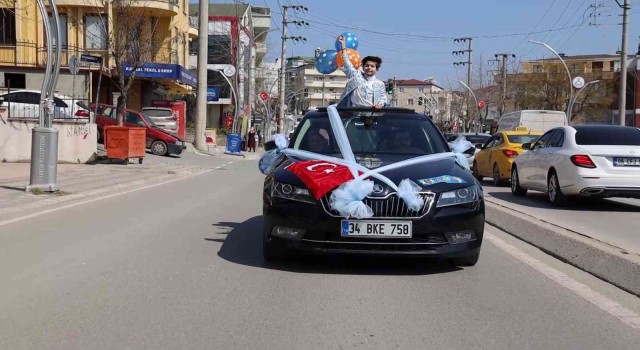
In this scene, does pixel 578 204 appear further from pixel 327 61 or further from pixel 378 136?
pixel 378 136

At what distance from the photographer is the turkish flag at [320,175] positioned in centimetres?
601

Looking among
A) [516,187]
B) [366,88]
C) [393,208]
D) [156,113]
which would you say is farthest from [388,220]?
[156,113]

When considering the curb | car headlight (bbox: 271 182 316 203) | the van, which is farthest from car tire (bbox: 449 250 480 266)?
the van

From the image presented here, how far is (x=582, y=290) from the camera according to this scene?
5.96 meters

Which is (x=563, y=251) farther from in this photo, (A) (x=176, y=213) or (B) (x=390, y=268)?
(A) (x=176, y=213)

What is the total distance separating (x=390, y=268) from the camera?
21.9 ft

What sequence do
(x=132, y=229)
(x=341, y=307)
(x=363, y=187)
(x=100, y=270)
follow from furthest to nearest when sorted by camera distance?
(x=132, y=229) < (x=100, y=270) < (x=363, y=187) < (x=341, y=307)

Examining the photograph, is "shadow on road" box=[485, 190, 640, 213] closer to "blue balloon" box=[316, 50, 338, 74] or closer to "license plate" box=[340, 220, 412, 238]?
"blue balloon" box=[316, 50, 338, 74]

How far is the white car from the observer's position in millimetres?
11320

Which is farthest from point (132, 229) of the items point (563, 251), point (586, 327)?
point (586, 327)

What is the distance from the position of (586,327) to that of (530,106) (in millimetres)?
66338

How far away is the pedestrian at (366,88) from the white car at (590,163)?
4.42m

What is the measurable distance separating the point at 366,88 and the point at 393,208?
349cm

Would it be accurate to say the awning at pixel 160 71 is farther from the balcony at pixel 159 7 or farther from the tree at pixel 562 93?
the tree at pixel 562 93
